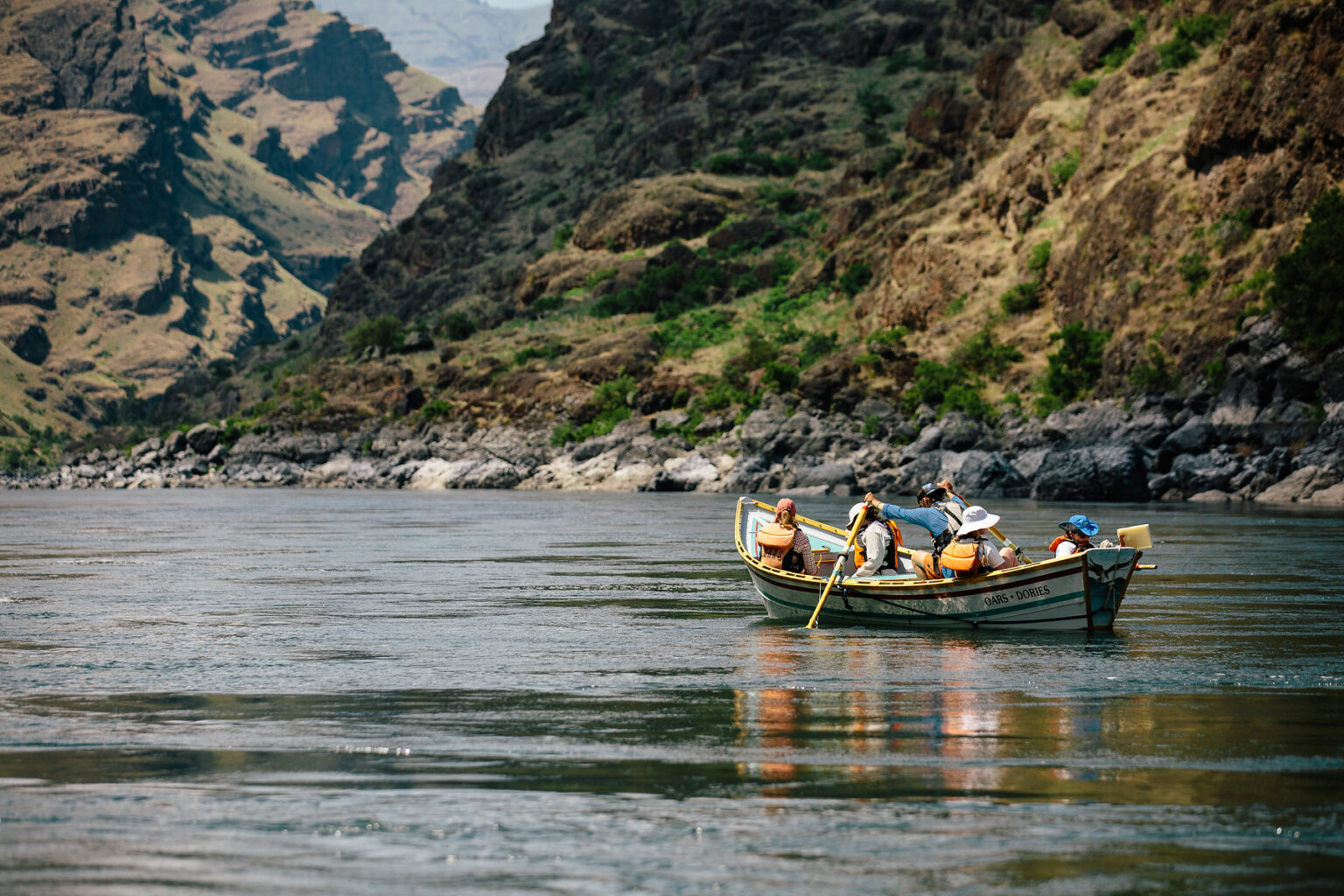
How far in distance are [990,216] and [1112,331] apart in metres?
20.8

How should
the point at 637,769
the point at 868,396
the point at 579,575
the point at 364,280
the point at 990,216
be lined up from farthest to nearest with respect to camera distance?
the point at 364,280
the point at 990,216
the point at 868,396
the point at 579,575
the point at 637,769

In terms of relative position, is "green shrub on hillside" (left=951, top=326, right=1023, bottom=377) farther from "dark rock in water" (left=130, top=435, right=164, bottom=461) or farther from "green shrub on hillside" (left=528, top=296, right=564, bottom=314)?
"dark rock in water" (left=130, top=435, right=164, bottom=461)

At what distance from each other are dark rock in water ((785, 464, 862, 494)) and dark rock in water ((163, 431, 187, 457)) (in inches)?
2498

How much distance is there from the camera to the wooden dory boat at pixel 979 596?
634 inches

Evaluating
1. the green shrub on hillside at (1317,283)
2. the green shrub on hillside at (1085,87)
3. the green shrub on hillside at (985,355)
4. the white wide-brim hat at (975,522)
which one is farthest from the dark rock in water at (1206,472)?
the green shrub on hillside at (1085,87)

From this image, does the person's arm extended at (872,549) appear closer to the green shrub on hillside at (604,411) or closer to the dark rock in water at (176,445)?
the green shrub on hillside at (604,411)

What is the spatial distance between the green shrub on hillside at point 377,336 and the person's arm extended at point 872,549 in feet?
364

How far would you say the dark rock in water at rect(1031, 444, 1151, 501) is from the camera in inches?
1913

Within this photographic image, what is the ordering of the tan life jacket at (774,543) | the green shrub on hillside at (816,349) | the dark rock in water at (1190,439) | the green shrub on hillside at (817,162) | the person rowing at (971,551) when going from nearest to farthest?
1. the person rowing at (971,551)
2. the tan life jacket at (774,543)
3. the dark rock in water at (1190,439)
4. the green shrub on hillside at (816,349)
5. the green shrub on hillside at (817,162)

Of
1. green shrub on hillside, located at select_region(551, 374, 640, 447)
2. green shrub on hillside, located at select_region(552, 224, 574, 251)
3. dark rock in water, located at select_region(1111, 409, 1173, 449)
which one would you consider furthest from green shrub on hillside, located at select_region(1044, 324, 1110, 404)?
green shrub on hillside, located at select_region(552, 224, 574, 251)

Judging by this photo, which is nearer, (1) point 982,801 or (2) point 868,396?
(1) point 982,801

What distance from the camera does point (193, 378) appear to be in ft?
573

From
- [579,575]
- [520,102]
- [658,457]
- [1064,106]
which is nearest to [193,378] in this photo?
[520,102]

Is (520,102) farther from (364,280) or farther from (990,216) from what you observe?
(990,216)
